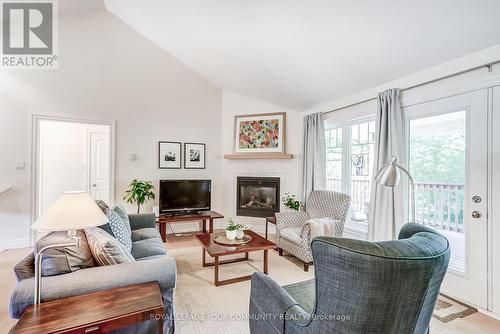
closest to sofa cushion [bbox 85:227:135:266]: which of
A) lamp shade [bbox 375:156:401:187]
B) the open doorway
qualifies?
lamp shade [bbox 375:156:401:187]

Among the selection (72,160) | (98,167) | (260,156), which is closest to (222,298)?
(260,156)

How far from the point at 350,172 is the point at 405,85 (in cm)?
147

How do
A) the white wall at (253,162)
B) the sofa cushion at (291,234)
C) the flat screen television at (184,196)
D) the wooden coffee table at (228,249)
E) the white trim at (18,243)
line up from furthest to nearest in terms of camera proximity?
the white wall at (253,162), the flat screen television at (184,196), the white trim at (18,243), the sofa cushion at (291,234), the wooden coffee table at (228,249)

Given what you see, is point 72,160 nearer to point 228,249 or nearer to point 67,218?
point 228,249

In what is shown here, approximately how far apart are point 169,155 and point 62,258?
3.30m

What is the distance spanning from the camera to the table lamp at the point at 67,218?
122 cm

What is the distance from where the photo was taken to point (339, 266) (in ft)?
3.07

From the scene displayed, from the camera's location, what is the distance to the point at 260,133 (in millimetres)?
4812

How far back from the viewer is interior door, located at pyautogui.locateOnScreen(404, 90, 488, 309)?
219 centimetres

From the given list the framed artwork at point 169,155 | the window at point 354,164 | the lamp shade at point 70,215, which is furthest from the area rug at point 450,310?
the framed artwork at point 169,155

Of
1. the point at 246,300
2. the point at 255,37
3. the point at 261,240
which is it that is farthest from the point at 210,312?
the point at 255,37

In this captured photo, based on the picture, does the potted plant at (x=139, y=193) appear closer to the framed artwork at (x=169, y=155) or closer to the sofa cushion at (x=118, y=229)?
the framed artwork at (x=169, y=155)

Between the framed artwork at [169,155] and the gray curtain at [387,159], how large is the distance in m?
3.49

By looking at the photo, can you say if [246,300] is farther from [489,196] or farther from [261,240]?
[489,196]
